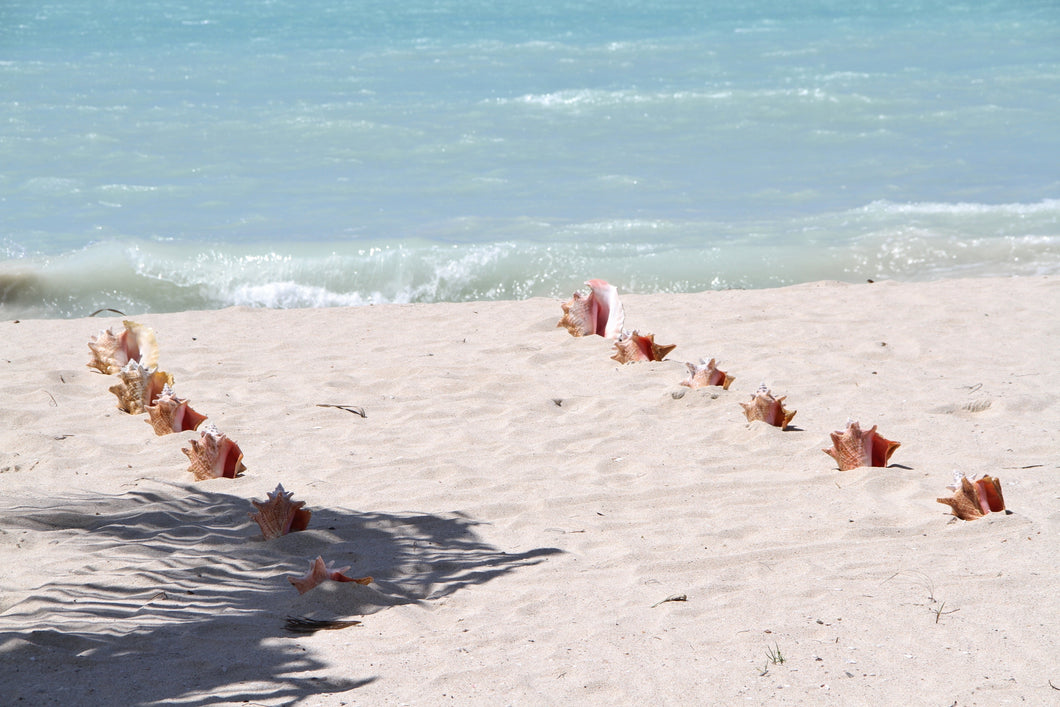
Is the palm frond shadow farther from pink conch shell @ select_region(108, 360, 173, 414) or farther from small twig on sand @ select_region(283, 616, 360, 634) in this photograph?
pink conch shell @ select_region(108, 360, 173, 414)

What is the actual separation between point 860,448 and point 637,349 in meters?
1.82

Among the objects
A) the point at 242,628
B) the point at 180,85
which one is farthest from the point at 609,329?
the point at 180,85

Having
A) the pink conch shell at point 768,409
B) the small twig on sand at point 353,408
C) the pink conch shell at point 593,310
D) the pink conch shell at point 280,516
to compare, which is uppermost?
the pink conch shell at point 593,310

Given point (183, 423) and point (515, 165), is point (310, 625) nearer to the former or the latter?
point (183, 423)

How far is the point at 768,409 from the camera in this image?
14.0 ft

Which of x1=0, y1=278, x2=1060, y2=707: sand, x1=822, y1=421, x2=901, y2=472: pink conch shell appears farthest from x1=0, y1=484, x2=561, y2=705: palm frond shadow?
x1=822, y1=421, x2=901, y2=472: pink conch shell

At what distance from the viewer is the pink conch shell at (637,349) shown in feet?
17.7

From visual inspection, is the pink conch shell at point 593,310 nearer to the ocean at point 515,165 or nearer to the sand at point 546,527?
the sand at point 546,527

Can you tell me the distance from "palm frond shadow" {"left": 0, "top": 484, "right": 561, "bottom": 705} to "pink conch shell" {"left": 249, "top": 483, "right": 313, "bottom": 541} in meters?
0.03

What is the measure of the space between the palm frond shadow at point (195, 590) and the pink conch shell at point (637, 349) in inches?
86.0

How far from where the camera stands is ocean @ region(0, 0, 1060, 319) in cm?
913

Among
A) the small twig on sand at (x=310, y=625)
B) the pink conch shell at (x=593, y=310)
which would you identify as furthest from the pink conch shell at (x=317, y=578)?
the pink conch shell at (x=593, y=310)

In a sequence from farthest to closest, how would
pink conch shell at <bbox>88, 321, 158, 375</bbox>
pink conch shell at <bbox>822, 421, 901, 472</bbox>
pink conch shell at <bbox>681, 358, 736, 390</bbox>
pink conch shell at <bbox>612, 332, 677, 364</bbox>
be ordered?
pink conch shell at <bbox>612, 332, 677, 364</bbox> → pink conch shell at <bbox>88, 321, 158, 375</bbox> → pink conch shell at <bbox>681, 358, 736, 390</bbox> → pink conch shell at <bbox>822, 421, 901, 472</bbox>

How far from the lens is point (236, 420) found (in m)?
4.69
